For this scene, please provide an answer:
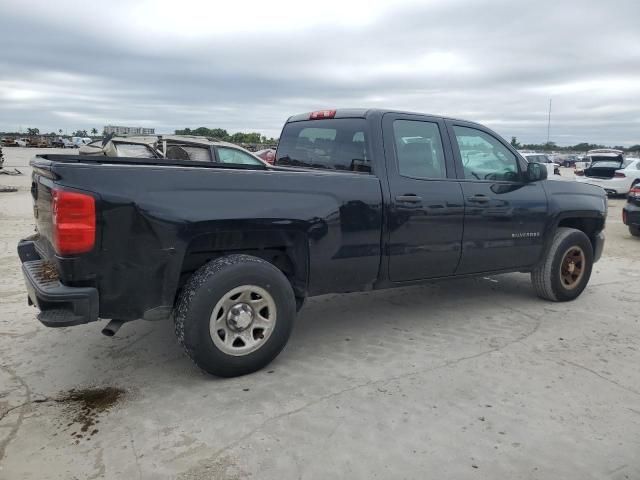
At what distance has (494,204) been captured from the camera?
479cm

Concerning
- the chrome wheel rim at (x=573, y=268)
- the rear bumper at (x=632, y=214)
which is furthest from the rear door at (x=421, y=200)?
the rear bumper at (x=632, y=214)

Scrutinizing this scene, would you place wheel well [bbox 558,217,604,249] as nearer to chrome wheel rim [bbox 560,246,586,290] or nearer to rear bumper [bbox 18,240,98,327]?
chrome wheel rim [bbox 560,246,586,290]

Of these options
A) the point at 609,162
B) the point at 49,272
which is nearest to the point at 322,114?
the point at 49,272

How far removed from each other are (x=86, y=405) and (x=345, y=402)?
5.19 ft

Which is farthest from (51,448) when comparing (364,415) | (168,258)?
(364,415)

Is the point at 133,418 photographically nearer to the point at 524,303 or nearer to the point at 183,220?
the point at 183,220

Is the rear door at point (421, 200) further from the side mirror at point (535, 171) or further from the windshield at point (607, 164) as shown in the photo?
the windshield at point (607, 164)

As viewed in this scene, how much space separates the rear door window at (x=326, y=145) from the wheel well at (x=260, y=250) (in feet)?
3.11

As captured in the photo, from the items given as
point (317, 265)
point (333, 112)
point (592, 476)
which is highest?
point (333, 112)

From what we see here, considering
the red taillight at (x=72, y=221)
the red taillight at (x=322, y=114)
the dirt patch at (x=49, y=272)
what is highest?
the red taillight at (x=322, y=114)

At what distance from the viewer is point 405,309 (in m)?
5.23

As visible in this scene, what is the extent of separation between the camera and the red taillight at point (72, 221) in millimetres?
2906

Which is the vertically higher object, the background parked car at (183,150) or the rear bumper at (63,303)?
the background parked car at (183,150)

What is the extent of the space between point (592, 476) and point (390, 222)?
7.12 ft
